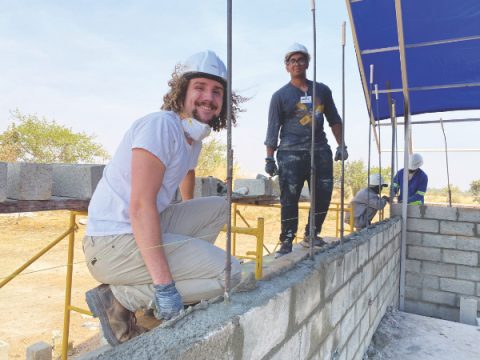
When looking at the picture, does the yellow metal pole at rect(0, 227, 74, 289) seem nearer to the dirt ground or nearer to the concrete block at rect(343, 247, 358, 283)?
the dirt ground

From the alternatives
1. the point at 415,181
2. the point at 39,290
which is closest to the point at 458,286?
the point at 415,181

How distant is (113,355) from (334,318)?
6.02ft

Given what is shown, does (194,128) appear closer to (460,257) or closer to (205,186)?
(205,186)

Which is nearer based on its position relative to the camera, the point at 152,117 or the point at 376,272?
the point at 152,117

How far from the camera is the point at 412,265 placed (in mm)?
5652

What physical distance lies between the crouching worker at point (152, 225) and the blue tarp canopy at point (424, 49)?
3.45 m

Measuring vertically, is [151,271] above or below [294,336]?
above

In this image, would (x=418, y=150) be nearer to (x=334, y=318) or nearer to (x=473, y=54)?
(x=473, y=54)

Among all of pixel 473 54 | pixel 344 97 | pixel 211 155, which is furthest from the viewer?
pixel 211 155

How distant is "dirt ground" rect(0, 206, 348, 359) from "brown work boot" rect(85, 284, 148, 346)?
70cm


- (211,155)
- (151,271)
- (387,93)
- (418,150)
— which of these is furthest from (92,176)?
(211,155)

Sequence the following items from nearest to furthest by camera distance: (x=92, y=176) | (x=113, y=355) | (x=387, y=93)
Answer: (x=113, y=355) → (x=92, y=176) → (x=387, y=93)

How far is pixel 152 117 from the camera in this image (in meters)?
1.51

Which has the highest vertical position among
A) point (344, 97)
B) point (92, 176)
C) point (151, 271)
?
point (344, 97)
